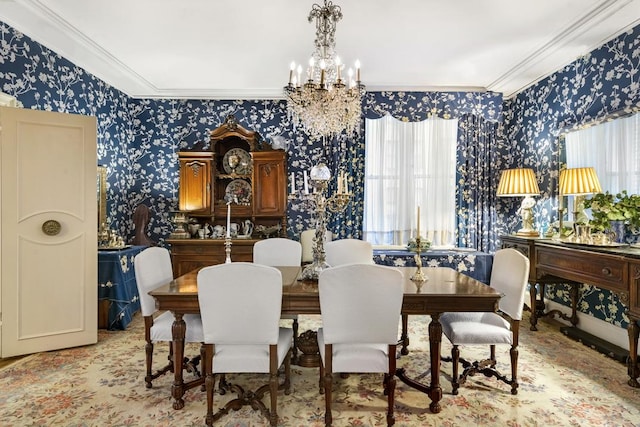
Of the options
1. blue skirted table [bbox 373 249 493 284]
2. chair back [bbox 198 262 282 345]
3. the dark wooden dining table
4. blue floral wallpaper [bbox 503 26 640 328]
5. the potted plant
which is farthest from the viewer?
blue skirted table [bbox 373 249 493 284]

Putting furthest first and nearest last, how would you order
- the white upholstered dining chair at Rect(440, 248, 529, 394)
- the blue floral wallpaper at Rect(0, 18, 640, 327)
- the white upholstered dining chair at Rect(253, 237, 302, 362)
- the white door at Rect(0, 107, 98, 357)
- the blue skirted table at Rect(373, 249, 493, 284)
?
the blue skirted table at Rect(373, 249, 493, 284), the blue floral wallpaper at Rect(0, 18, 640, 327), the white upholstered dining chair at Rect(253, 237, 302, 362), the white door at Rect(0, 107, 98, 357), the white upholstered dining chair at Rect(440, 248, 529, 394)

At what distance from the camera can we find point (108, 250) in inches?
154

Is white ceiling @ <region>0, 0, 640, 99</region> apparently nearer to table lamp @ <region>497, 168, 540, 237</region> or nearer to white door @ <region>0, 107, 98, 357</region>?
white door @ <region>0, 107, 98, 357</region>

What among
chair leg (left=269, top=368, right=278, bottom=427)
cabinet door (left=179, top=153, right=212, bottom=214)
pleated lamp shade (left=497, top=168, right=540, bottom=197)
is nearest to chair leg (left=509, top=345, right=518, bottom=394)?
chair leg (left=269, top=368, right=278, bottom=427)

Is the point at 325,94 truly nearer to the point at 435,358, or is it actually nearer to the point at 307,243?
the point at 435,358

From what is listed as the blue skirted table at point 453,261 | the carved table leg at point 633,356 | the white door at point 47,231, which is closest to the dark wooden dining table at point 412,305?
the carved table leg at point 633,356

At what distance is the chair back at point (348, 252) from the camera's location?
3.45 m

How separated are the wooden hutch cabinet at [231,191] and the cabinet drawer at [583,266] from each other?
117 inches

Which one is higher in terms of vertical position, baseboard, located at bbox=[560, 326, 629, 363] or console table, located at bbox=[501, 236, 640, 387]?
console table, located at bbox=[501, 236, 640, 387]

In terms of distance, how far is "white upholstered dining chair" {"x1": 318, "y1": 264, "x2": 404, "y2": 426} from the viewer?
6.50ft

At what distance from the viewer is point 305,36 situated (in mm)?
3516

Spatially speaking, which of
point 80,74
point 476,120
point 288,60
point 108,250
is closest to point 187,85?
point 80,74

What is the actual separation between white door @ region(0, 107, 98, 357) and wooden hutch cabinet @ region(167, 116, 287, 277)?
1420mm

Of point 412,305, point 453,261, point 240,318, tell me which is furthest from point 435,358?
point 453,261
